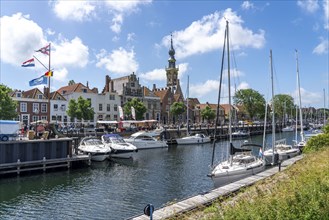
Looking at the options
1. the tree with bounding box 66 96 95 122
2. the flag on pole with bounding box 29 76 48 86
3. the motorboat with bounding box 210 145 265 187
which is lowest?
the motorboat with bounding box 210 145 265 187

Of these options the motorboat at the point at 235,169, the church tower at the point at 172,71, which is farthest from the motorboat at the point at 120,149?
the church tower at the point at 172,71

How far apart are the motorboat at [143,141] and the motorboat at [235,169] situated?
1097 inches

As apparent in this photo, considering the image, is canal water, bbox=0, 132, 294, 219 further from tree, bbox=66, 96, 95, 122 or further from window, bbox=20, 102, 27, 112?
window, bbox=20, 102, 27, 112

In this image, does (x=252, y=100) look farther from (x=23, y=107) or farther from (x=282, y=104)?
(x=23, y=107)

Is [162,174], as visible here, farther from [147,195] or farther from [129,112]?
[129,112]

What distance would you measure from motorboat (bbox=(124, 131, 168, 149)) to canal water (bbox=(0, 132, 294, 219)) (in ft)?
49.7

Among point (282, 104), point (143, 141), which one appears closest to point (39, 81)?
point (143, 141)

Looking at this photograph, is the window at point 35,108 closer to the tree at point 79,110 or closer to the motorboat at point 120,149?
the tree at point 79,110

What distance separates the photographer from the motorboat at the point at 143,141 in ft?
167

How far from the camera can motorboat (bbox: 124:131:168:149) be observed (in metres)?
51.1

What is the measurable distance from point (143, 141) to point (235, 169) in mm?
30127

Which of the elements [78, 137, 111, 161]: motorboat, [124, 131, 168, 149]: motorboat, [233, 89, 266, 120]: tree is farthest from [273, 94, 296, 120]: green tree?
[78, 137, 111, 161]: motorboat

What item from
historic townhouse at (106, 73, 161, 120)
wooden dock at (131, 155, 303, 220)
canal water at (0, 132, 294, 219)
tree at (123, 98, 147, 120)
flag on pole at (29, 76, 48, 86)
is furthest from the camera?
historic townhouse at (106, 73, 161, 120)

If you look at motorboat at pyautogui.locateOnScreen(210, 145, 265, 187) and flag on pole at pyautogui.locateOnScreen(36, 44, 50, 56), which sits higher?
flag on pole at pyautogui.locateOnScreen(36, 44, 50, 56)
